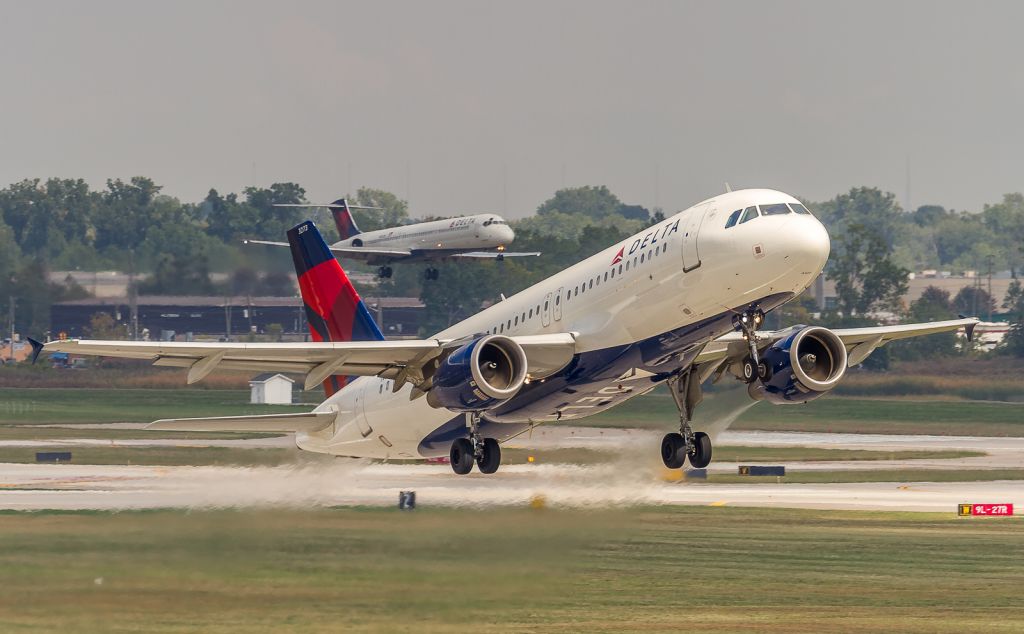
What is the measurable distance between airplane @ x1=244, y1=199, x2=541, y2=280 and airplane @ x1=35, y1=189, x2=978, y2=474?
70.8m

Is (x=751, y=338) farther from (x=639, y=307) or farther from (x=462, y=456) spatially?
(x=462, y=456)

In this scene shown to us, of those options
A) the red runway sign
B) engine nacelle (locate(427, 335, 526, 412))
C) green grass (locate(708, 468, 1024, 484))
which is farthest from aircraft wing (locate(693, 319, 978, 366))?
green grass (locate(708, 468, 1024, 484))

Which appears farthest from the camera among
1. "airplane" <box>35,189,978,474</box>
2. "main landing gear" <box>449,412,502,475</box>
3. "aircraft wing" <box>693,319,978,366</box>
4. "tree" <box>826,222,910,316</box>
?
"tree" <box>826,222,910,316</box>

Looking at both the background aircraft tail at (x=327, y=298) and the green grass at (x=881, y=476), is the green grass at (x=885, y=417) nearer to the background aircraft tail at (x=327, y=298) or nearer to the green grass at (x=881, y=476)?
the green grass at (x=881, y=476)

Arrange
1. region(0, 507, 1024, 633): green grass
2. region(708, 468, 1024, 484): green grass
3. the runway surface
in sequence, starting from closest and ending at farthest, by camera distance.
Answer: region(0, 507, 1024, 633): green grass, the runway surface, region(708, 468, 1024, 484): green grass

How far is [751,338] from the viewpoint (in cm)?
4056

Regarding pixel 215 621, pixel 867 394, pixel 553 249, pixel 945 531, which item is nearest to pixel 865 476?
pixel 945 531

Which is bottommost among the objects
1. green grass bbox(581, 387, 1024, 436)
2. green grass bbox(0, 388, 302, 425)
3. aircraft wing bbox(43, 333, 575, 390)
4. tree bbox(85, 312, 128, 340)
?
green grass bbox(581, 387, 1024, 436)

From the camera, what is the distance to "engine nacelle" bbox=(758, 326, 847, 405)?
4131 centimetres

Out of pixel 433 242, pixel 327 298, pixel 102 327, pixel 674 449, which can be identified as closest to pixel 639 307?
pixel 674 449

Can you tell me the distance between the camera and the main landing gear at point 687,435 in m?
44.5

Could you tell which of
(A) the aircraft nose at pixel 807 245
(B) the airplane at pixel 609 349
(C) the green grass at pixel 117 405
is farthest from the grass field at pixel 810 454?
(A) the aircraft nose at pixel 807 245

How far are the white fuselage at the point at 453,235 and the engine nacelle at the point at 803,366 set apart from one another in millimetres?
77654

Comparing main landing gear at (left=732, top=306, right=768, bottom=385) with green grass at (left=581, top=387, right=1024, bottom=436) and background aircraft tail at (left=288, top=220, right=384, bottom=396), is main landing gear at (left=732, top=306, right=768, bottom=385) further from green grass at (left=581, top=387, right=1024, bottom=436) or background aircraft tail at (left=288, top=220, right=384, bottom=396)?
green grass at (left=581, top=387, right=1024, bottom=436)
